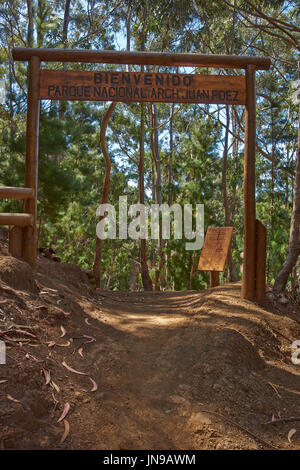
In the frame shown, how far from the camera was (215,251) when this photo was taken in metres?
7.61

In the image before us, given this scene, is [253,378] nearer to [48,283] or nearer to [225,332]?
[225,332]

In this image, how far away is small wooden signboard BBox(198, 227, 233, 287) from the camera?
743 centimetres

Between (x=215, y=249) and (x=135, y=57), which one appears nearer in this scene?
(x=135, y=57)

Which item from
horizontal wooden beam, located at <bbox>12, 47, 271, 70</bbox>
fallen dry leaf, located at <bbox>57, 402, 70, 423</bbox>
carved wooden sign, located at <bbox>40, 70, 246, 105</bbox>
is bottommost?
fallen dry leaf, located at <bbox>57, 402, 70, 423</bbox>

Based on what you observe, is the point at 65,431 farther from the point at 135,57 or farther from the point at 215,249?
the point at 215,249

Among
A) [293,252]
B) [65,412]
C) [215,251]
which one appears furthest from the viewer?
[215,251]

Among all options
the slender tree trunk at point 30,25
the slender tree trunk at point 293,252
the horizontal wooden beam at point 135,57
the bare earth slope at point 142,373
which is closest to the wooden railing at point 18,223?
the bare earth slope at point 142,373

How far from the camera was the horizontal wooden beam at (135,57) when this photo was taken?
5.45m

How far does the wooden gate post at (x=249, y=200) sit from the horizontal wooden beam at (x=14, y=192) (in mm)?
2774

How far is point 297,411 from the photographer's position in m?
3.17

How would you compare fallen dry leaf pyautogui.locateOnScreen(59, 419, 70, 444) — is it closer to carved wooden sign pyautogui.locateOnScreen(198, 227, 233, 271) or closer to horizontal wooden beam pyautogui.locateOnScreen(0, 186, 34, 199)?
horizontal wooden beam pyautogui.locateOnScreen(0, 186, 34, 199)

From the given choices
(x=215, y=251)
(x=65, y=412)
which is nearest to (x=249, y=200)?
(x=215, y=251)

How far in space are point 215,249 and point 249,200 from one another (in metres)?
2.38

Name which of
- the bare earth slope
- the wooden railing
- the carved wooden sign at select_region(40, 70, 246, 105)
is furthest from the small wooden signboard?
the wooden railing
